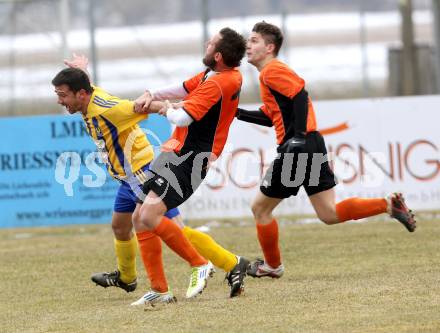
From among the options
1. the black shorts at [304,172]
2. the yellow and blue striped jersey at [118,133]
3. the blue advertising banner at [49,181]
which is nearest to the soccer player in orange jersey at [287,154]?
the black shorts at [304,172]

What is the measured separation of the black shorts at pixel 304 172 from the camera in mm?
8719

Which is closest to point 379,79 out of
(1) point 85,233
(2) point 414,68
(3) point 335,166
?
(2) point 414,68

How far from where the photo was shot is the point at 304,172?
8.77m

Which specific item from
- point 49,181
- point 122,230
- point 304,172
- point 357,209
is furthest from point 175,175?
point 49,181

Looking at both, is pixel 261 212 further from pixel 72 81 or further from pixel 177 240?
pixel 72 81

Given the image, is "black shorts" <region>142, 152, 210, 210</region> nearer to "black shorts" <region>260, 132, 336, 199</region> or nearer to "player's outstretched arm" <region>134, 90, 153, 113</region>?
"player's outstretched arm" <region>134, 90, 153, 113</region>

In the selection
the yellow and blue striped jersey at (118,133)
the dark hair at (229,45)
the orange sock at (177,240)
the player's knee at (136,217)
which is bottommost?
the orange sock at (177,240)

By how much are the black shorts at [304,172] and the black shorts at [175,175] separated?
2.84ft

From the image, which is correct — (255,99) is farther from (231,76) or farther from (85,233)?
(231,76)

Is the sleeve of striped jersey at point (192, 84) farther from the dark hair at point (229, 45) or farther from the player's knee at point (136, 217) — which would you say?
the player's knee at point (136, 217)

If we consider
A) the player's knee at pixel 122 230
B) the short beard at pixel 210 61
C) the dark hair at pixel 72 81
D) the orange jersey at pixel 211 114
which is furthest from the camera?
the player's knee at pixel 122 230

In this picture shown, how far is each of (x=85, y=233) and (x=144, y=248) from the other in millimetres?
6058

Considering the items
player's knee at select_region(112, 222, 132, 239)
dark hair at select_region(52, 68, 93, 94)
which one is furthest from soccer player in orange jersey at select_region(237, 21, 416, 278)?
dark hair at select_region(52, 68, 93, 94)

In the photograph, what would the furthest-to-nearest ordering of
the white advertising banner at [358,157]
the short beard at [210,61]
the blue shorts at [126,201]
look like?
1. the white advertising banner at [358,157]
2. the blue shorts at [126,201]
3. the short beard at [210,61]
